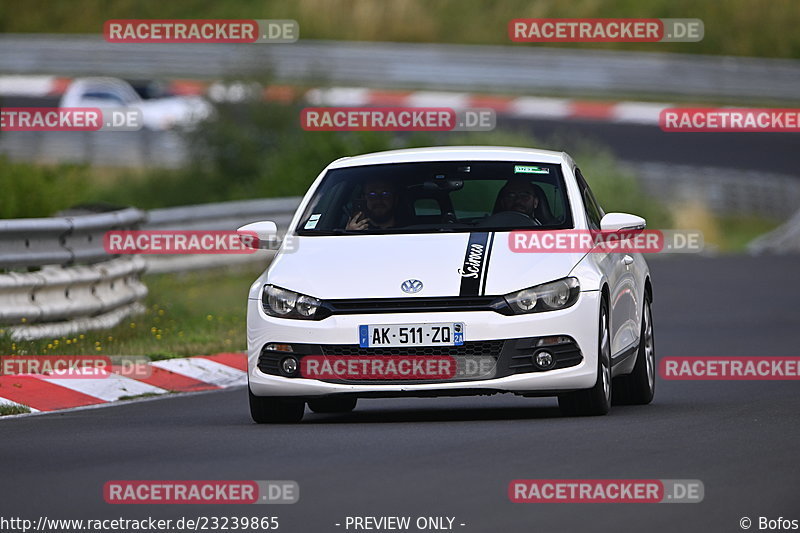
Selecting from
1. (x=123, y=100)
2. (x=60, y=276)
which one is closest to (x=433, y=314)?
(x=60, y=276)

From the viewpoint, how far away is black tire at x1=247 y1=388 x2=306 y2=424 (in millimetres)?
10961

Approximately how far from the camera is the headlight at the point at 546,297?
34.6ft

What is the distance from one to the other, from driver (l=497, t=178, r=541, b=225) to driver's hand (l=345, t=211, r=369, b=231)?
31.1 inches

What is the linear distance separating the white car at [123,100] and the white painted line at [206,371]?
82.6 feet

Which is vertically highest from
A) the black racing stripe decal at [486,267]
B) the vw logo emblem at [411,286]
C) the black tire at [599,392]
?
the black racing stripe decal at [486,267]

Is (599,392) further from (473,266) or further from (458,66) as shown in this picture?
(458,66)

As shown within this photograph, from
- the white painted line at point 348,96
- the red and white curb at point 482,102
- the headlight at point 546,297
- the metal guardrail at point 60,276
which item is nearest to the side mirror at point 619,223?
the headlight at point 546,297

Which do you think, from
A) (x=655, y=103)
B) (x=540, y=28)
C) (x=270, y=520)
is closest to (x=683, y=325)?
(x=270, y=520)

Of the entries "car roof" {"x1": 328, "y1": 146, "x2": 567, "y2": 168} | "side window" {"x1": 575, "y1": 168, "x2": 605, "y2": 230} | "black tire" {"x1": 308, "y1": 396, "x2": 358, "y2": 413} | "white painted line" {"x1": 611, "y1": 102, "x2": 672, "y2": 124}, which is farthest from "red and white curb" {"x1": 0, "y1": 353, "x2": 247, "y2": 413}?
"white painted line" {"x1": 611, "y1": 102, "x2": 672, "y2": 124}

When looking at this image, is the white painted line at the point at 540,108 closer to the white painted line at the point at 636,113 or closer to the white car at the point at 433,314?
the white painted line at the point at 636,113

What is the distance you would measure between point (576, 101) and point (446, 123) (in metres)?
19.6

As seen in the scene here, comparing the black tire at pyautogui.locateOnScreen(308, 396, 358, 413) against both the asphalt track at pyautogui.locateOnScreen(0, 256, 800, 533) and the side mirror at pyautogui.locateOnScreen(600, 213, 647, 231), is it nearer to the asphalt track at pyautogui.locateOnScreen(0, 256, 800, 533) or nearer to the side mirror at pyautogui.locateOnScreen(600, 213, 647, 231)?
the asphalt track at pyautogui.locateOnScreen(0, 256, 800, 533)

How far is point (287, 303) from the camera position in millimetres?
10758

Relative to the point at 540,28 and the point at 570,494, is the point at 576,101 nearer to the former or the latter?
the point at 540,28
